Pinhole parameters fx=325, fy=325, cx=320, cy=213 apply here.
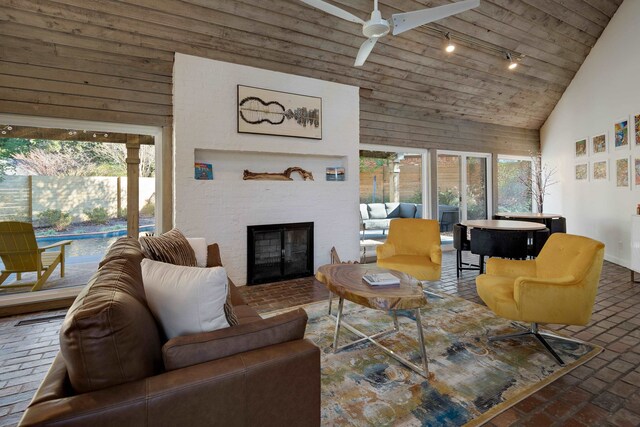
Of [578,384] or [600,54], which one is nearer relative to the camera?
[578,384]

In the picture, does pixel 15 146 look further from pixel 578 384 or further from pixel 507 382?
pixel 578 384

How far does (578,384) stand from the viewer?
2070 mm

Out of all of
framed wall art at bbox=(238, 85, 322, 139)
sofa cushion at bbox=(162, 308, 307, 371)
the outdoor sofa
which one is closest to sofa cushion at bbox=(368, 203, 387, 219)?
the outdoor sofa

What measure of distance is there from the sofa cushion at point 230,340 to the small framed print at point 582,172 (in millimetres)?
7073

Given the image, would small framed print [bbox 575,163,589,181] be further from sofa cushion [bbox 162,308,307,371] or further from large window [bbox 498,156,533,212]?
sofa cushion [bbox 162,308,307,371]

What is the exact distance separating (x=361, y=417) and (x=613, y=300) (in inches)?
140

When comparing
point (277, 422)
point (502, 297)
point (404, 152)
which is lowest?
point (277, 422)

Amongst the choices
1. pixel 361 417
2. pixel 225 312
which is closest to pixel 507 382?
pixel 361 417

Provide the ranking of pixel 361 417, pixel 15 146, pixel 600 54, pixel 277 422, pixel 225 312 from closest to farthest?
pixel 277 422 < pixel 225 312 < pixel 361 417 < pixel 15 146 < pixel 600 54

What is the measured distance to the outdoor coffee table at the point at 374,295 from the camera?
2.15 m

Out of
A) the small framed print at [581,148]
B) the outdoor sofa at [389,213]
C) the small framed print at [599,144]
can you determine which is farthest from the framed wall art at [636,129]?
the outdoor sofa at [389,213]

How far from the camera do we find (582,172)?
20.6 feet

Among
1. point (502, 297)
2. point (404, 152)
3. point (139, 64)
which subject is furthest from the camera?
point (404, 152)

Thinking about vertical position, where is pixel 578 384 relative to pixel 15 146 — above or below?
below
